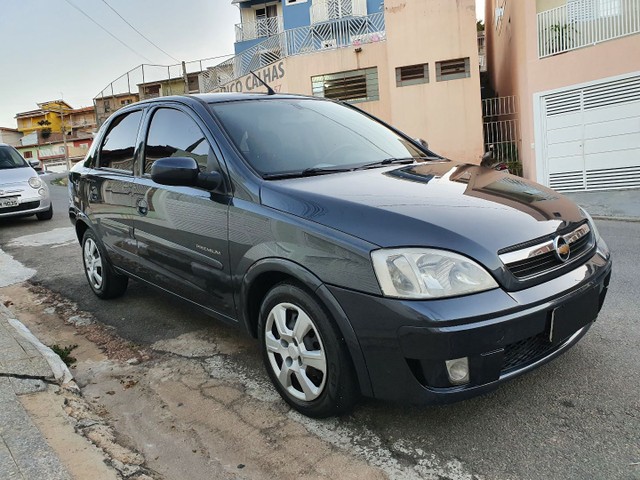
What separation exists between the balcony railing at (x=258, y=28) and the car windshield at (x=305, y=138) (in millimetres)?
27958

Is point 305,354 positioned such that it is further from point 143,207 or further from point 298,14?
point 298,14

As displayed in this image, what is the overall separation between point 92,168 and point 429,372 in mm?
3849

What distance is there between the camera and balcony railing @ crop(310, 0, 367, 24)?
1019 inches

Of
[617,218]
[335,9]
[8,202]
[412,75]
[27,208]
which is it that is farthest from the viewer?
[335,9]

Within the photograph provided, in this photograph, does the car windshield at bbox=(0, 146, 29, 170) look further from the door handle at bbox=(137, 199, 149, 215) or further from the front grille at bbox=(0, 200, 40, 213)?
the door handle at bbox=(137, 199, 149, 215)

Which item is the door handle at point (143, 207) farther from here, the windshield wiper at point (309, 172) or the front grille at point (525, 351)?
the front grille at point (525, 351)

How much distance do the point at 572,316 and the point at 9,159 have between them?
11499 millimetres

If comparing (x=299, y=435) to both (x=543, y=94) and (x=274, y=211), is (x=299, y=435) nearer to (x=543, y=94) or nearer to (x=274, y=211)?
(x=274, y=211)

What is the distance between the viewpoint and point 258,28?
30.4m

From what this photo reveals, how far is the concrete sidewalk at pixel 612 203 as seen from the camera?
8995 mm

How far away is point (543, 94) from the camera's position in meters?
13.4

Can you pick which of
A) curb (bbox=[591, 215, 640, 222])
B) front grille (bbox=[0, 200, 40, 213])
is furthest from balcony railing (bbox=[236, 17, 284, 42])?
curb (bbox=[591, 215, 640, 222])

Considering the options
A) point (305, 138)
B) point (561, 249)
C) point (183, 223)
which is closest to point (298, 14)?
point (305, 138)

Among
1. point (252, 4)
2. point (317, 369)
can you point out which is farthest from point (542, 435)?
point (252, 4)
